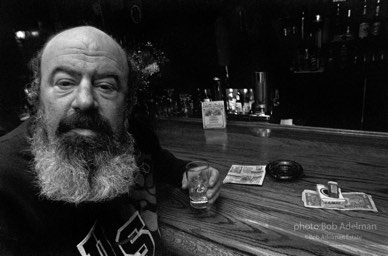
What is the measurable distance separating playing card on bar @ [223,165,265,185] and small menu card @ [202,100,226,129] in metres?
1.04

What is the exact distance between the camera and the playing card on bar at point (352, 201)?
123 cm

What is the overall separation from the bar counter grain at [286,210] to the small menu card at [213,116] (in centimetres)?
54

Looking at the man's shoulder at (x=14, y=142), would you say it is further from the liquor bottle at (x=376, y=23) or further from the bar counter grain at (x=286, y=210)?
the liquor bottle at (x=376, y=23)

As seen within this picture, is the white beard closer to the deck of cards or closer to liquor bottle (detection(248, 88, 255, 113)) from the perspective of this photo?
the deck of cards

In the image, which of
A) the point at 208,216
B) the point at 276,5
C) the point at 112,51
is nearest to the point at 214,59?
the point at 276,5

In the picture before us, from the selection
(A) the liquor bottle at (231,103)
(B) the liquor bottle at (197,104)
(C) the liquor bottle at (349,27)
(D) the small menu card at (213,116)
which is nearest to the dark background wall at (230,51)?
(C) the liquor bottle at (349,27)

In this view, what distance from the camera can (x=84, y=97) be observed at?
46.5 inches

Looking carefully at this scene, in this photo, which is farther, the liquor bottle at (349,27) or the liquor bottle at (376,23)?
the liquor bottle at (349,27)

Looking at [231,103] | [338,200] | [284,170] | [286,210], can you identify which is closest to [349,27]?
[231,103]

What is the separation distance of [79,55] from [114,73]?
0.17 m

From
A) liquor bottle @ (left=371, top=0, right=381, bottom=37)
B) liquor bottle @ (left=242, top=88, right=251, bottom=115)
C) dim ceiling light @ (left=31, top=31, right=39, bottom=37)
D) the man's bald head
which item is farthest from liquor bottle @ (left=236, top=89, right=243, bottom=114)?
dim ceiling light @ (left=31, top=31, right=39, bottom=37)

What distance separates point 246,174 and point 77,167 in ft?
3.17

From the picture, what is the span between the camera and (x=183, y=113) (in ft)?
11.5

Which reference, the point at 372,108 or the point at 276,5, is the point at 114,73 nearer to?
the point at 276,5
